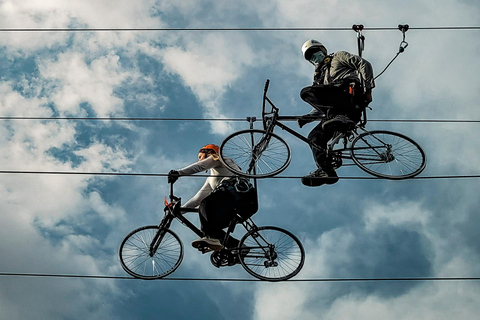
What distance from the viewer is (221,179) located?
41.9 feet

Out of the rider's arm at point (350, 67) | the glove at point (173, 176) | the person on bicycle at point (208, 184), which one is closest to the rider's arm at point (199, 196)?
the person on bicycle at point (208, 184)

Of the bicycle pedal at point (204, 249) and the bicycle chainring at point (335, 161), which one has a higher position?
the bicycle chainring at point (335, 161)

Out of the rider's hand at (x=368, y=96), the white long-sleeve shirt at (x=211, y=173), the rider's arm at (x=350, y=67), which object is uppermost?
the rider's arm at (x=350, y=67)

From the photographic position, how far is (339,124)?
41.7ft

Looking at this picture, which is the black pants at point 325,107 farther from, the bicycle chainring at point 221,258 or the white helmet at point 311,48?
the bicycle chainring at point 221,258

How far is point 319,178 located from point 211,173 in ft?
6.18

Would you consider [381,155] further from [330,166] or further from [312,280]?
[312,280]

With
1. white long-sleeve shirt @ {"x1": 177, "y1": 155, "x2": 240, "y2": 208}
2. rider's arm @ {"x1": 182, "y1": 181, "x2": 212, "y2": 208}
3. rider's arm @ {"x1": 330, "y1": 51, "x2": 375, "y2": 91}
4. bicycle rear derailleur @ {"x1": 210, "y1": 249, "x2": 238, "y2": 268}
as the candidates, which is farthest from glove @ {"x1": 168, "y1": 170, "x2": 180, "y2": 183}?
rider's arm @ {"x1": 330, "y1": 51, "x2": 375, "y2": 91}

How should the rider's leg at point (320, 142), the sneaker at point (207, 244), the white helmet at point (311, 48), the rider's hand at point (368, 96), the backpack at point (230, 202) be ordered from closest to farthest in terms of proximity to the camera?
1. the sneaker at point (207, 244)
2. the backpack at point (230, 202)
3. the rider's hand at point (368, 96)
4. the rider's leg at point (320, 142)
5. the white helmet at point (311, 48)

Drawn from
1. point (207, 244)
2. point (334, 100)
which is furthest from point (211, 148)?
point (334, 100)

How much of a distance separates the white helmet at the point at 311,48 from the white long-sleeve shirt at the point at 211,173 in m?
2.62

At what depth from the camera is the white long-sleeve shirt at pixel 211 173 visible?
41.2 ft

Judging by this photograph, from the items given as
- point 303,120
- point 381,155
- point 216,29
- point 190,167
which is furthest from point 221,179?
point 216,29

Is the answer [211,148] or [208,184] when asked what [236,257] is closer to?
[208,184]
